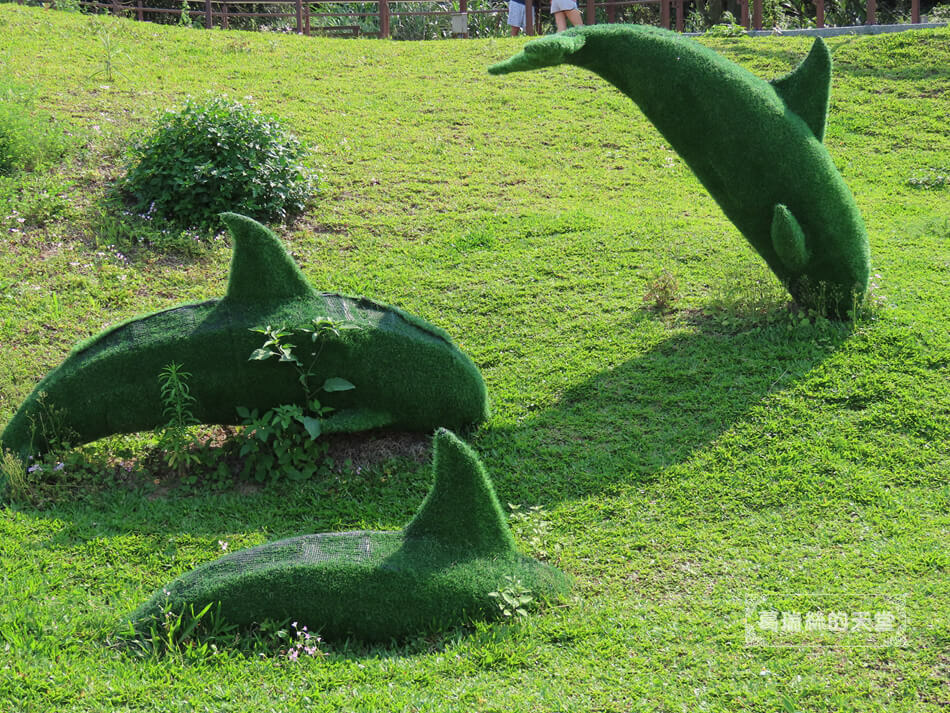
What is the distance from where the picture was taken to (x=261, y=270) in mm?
5730

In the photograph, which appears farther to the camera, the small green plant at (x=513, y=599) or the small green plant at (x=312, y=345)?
the small green plant at (x=312, y=345)

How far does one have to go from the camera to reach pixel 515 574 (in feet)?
15.0

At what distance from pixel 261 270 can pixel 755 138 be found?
3.52 metres

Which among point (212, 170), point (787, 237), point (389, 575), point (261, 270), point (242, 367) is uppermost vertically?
point (212, 170)

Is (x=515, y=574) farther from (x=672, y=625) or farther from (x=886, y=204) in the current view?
(x=886, y=204)

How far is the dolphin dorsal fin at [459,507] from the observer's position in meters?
4.51

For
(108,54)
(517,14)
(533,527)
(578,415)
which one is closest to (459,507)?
(533,527)

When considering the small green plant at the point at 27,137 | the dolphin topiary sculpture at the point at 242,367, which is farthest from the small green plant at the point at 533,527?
the small green plant at the point at 27,137

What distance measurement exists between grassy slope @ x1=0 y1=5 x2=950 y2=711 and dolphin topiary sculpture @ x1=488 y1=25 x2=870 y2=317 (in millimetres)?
246

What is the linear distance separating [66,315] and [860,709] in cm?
644

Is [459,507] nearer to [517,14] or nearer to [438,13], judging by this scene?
[517,14]

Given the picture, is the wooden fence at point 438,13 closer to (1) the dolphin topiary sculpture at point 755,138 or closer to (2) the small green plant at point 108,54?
(2) the small green plant at point 108,54

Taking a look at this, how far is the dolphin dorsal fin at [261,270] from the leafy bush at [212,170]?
3.27 m

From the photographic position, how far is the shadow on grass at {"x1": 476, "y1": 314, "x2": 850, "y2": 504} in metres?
5.81
